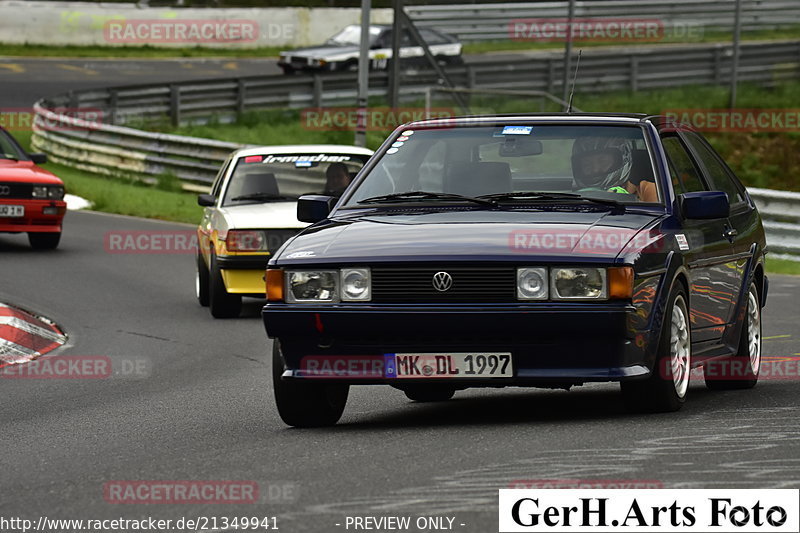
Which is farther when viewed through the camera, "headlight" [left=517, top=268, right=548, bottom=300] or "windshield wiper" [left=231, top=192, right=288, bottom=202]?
"windshield wiper" [left=231, top=192, right=288, bottom=202]

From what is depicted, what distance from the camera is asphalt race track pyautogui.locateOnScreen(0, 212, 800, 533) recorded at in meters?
6.15

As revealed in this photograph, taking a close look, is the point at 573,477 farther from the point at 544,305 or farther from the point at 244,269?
the point at 244,269

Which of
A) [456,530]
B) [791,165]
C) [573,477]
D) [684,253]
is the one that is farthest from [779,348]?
[791,165]

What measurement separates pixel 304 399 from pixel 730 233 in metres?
2.77

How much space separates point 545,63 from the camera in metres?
40.0

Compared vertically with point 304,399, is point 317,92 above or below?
below

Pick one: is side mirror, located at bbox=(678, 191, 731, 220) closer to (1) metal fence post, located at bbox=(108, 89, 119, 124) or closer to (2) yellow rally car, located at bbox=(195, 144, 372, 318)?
(2) yellow rally car, located at bbox=(195, 144, 372, 318)

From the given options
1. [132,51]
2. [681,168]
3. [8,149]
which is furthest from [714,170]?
[132,51]

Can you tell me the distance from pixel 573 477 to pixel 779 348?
6.53 m

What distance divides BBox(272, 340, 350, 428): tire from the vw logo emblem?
0.78m

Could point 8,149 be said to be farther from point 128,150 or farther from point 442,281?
point 442,281

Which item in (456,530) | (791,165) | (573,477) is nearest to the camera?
(456,530)

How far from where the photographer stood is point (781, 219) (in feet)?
72.6

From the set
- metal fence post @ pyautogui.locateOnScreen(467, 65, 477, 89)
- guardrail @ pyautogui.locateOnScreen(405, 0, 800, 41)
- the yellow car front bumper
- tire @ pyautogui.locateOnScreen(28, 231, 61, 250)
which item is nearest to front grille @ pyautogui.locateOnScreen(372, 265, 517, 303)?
the yellow car front bumper
